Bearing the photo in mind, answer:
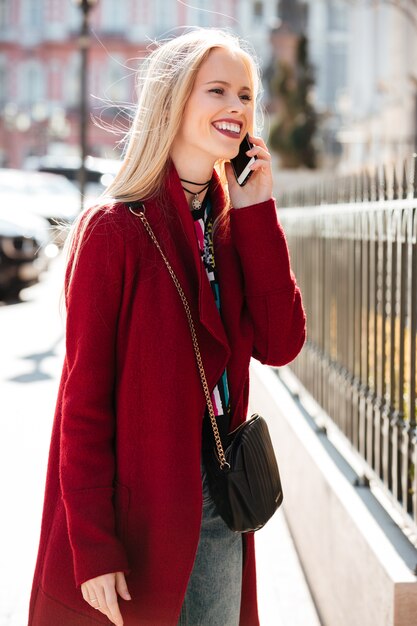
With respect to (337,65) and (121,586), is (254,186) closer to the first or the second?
(121,586)

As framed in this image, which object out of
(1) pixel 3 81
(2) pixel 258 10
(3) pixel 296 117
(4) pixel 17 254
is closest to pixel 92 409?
(4) pixel 17 254

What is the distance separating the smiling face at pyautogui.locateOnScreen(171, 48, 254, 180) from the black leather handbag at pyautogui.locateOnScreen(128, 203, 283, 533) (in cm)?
21

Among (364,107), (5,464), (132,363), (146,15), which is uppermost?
(146,15)

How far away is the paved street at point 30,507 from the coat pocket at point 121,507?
1.77ft

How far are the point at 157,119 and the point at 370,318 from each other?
87.4 inches

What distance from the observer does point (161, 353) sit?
6.97 ft

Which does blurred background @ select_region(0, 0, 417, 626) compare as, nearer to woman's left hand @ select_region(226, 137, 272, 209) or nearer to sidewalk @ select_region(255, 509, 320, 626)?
sidewalk @ select_region(255, 509, 320, 626)

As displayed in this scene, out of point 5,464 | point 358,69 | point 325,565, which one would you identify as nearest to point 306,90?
point 358,69

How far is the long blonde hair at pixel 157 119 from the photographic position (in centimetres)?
224

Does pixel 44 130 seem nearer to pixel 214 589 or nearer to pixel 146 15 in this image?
pixel 146 15

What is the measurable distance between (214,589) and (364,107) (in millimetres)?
25593

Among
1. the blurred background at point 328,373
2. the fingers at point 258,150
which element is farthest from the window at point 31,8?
the fingers at point 258,150

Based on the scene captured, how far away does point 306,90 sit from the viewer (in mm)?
28766

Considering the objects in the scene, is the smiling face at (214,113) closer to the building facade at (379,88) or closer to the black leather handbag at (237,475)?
the black leather handbag at (237,475)
